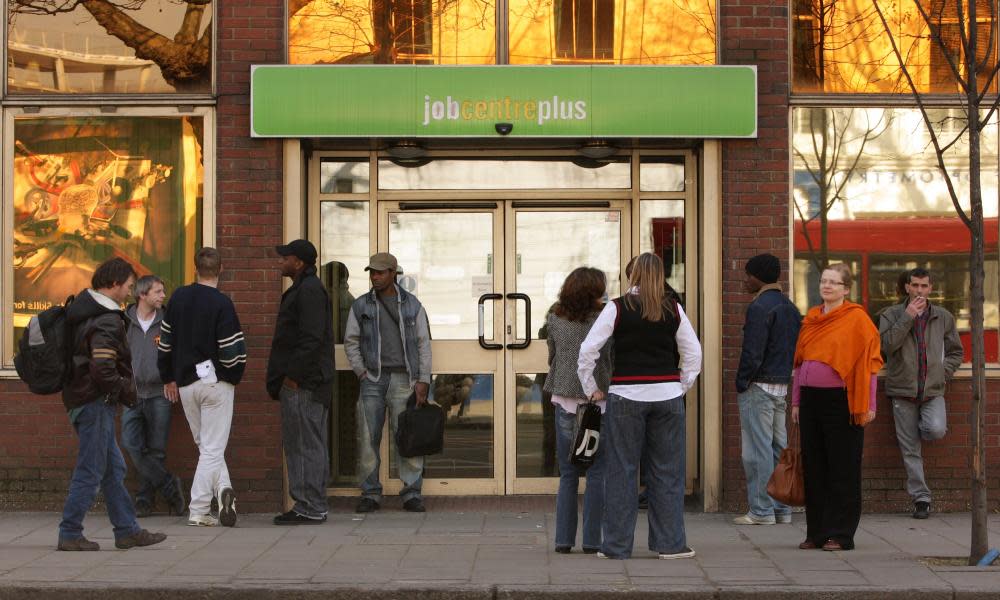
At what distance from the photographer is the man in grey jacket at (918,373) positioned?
9.55 m

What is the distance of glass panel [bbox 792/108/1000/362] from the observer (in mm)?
9930

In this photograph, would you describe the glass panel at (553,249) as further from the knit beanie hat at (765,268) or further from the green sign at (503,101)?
the knit beanie hat at (765,268)

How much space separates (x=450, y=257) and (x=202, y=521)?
273 cm

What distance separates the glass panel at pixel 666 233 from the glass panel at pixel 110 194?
3323 millimetres

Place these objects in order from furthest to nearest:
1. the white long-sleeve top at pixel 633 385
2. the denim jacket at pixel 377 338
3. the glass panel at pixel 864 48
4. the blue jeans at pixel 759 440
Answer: the glass panel at pixel 864 48, the denim jacket at pixel 377 338, the blue jeans at pixel 759 440, the white long-sleeve top at pixel 633 385

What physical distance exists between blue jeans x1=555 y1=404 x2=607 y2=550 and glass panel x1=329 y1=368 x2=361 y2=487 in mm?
2679

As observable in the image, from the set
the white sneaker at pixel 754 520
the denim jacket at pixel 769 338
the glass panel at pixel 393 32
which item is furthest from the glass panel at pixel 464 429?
the glass panel at pixel 393 32

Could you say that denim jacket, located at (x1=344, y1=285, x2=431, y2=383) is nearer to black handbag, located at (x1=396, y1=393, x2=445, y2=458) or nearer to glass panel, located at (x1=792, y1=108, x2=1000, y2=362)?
black handbag, located at (x1=396, y1=393, x2=445, y2=458)

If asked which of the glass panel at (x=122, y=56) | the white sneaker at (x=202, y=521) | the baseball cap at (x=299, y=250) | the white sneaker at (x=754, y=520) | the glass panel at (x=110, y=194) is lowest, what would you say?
the white sneaker at (x=754, y=520)

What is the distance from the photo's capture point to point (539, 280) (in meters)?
10.4

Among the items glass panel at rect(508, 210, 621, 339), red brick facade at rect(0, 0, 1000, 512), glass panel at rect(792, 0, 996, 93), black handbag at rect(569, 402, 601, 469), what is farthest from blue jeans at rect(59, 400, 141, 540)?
glass panel at rect(792, 0, 996, 93)

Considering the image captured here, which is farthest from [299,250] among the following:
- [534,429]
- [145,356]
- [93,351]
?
[534,429]

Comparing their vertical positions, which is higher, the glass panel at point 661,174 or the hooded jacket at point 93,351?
the glass panel at point 661,174

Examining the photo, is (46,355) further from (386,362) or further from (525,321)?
(525,321)
